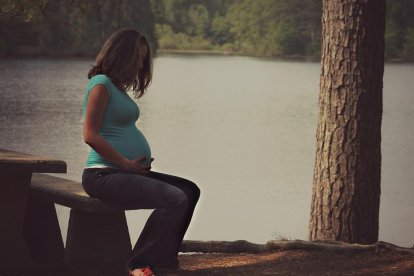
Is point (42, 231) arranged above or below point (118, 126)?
below

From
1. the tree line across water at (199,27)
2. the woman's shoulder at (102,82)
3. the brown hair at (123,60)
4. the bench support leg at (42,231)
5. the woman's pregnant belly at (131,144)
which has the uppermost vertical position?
the brown hair at (123,60)

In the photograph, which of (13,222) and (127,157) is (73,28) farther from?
(127,157)

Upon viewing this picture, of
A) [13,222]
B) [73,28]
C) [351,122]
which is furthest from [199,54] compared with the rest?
[13,222]

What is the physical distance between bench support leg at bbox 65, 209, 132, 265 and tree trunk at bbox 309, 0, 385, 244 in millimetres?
1610

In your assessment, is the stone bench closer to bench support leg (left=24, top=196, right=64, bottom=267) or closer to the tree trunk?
bench support leg (left=24, top=196, right=64, bottom=267)

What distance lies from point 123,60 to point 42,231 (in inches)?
54.7

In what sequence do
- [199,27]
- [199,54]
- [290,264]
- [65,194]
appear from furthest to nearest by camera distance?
[199,54]
[199,27]
[290,264]
[65,194]

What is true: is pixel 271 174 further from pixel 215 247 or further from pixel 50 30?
pixel 50 30

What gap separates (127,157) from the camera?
5.32m

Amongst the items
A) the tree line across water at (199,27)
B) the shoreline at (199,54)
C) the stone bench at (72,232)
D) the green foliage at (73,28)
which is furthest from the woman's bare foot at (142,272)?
the shoreline at (199,54)

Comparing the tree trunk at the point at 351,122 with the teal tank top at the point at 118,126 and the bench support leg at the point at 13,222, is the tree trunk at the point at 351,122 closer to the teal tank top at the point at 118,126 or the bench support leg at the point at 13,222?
the teal tank top at the point at 118,126

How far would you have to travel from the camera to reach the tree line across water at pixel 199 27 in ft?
186

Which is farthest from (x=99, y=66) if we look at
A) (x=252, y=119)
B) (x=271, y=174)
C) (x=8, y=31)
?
(x=8, y=31)

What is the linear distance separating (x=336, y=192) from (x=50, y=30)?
54080 mm
